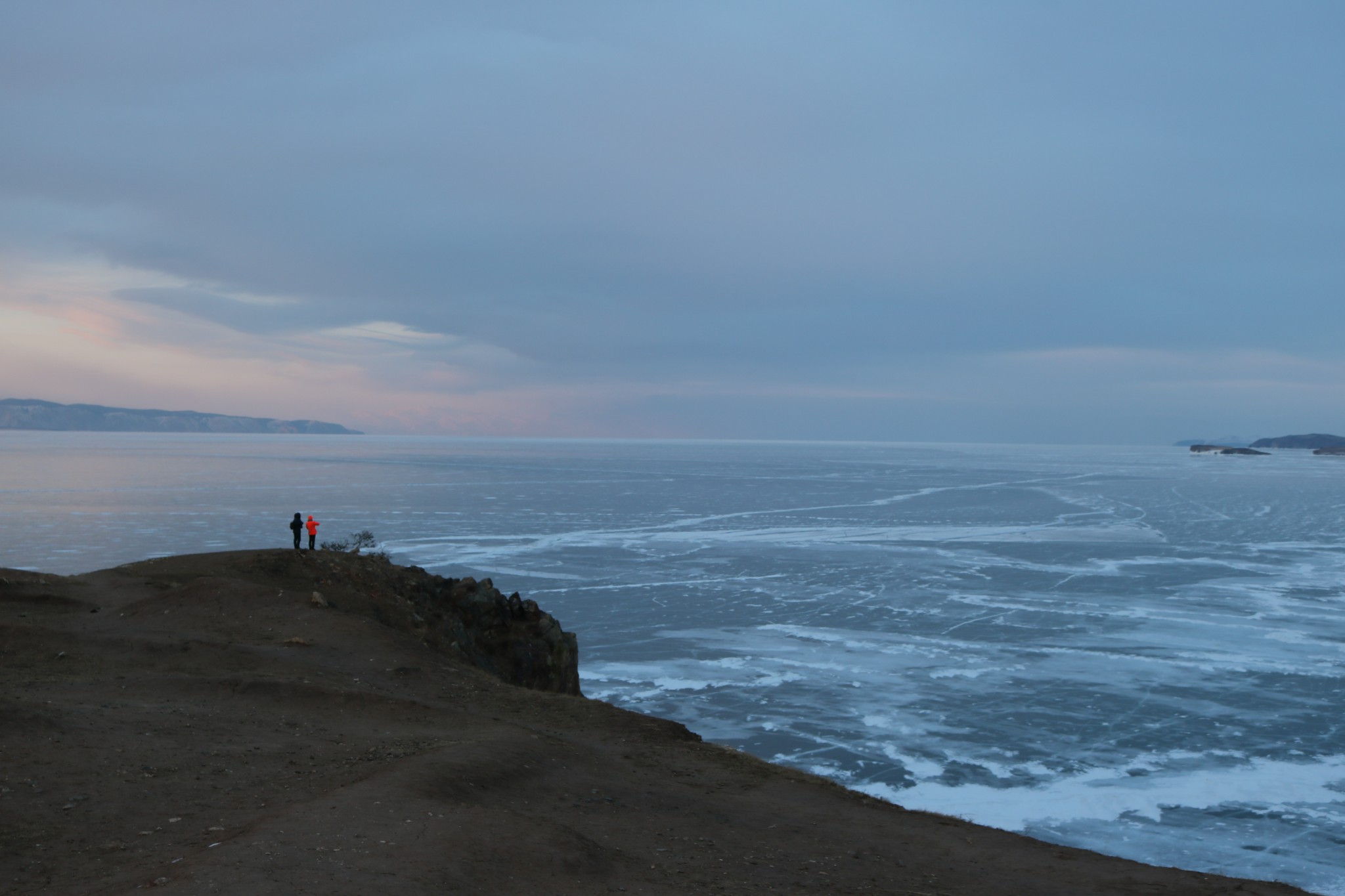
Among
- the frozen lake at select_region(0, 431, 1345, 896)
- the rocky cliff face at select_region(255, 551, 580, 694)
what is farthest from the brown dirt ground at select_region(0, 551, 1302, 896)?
the frozen lake at select_region(0, 431, 1345, 896)

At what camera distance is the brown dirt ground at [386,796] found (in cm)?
882

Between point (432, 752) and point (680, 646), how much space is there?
15.1 meters

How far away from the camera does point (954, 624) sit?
3003cm

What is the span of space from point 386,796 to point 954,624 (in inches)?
909

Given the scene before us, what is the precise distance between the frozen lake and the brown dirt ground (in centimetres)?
438

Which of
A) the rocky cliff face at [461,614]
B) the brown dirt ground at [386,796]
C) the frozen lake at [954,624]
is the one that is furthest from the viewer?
the rocky cliff face at [461,614]

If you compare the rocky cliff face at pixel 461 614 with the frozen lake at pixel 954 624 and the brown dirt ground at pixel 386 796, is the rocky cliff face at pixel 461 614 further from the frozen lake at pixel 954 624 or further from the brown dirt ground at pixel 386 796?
the brown dirt ground at pixel 386 796

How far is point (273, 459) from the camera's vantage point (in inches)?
5541

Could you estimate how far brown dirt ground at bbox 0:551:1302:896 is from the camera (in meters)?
8.82

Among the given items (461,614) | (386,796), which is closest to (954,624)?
(461,614)

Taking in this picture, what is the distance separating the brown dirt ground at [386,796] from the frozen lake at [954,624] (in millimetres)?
4383

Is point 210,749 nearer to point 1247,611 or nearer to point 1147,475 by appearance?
point 1247,611

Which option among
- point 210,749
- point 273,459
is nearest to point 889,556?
point 210,749

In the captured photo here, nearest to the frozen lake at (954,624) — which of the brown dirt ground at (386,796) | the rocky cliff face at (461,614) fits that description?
the rocky cliff face at (461,614)
